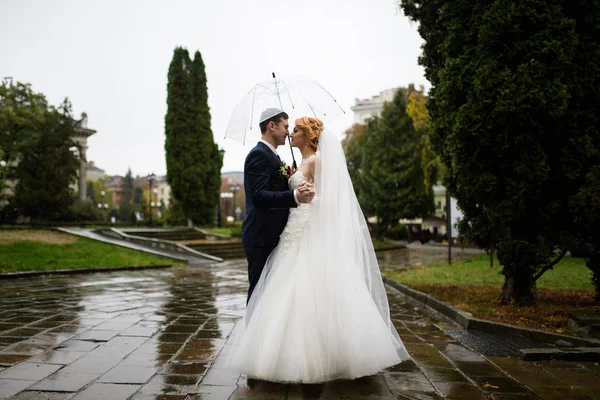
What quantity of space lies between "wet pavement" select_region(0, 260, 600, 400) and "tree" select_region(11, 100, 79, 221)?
80.0 ft

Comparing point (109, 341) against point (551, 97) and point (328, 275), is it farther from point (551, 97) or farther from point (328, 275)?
point (551, 97)

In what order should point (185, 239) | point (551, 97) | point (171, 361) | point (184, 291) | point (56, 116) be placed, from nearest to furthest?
point (171, 361) → point (551, 97) → point (184, 291) → point (185, 239) → point (56, 116)

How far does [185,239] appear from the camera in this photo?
27844mm

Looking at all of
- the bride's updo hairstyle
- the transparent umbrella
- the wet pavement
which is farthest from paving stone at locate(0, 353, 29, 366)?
the bride's updo hairstyle

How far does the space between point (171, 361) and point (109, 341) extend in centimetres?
121

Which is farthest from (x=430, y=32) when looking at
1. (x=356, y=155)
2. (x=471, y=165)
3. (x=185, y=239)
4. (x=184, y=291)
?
(x=356, y=155)

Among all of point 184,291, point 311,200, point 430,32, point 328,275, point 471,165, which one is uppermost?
point 430,32

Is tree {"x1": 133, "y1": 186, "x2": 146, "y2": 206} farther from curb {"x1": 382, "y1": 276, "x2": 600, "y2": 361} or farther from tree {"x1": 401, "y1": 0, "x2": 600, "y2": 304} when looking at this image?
tree {"x1": 401, "y1": 0, "x2": 600, "y2": 304}

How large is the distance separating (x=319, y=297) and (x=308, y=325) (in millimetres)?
256

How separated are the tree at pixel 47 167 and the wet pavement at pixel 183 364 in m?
24.4

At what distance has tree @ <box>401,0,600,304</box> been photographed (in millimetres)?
6902

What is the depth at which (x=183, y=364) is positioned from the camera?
4535mm

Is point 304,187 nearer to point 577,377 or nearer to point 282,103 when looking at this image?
point 282,103

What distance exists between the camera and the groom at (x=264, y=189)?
4254 mm
